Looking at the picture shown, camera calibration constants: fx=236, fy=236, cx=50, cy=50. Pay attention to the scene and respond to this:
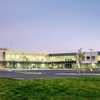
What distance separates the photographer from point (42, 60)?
10844 cm

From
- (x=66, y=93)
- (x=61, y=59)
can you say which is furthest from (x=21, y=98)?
(x=61, y=59)

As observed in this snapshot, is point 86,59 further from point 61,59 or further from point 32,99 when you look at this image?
point 32,99

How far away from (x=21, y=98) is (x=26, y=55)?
320 ft

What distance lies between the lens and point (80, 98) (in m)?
8.70

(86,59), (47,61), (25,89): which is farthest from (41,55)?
(25,89)

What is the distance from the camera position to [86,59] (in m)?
102

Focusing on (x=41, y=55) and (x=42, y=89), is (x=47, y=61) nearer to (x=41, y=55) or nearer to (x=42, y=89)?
(x=41, y=55)

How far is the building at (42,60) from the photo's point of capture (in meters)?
99.6

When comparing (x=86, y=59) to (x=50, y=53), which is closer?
(x=86, y=59)

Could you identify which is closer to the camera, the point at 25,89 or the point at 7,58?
the point at 25,89

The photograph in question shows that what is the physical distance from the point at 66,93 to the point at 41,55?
103 metres

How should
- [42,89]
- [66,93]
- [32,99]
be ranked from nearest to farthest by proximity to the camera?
[32,99]
[66,93]
[42,89]

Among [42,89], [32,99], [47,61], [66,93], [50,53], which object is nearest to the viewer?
[32,99]

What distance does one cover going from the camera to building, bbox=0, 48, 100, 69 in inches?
3922
